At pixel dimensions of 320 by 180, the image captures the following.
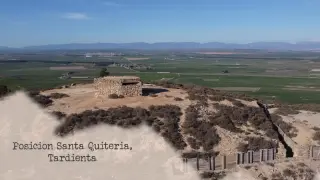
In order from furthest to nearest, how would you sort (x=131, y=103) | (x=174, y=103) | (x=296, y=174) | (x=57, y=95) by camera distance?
(x=57, y=95), (x=174, y=103), (x=131, y=103), (x=296, y=174)

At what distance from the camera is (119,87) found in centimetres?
2869

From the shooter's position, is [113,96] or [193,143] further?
[113,96]

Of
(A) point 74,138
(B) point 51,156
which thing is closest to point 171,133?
(A) point 74,138

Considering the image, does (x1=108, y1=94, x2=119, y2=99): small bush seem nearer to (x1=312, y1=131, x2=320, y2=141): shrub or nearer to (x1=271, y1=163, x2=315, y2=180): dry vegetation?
(x1=271, y1=163, x2=315, y2=180): dry vegetation

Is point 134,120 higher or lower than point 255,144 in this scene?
higher

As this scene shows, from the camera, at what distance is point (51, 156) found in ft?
66.0

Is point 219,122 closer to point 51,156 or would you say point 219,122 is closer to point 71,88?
point 51,156

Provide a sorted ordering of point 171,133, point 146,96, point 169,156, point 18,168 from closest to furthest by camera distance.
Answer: point 18,168, point 169,156, point 171,133, point 146,96

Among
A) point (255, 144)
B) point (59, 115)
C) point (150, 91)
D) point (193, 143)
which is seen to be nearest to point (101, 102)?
Answer: point (59, 115)

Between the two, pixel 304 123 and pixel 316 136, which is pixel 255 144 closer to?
pixel 316 136

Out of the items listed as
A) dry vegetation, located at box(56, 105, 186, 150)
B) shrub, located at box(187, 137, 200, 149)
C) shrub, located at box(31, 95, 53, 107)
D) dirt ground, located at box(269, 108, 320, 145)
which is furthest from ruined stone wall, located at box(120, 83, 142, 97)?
dirt ground, located at box(269, 108, 320, 145)

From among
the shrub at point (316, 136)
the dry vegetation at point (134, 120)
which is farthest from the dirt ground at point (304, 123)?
the dry vegetation at point (134, 120)

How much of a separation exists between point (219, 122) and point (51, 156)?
34.3 ft

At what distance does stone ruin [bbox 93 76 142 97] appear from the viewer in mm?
28766
